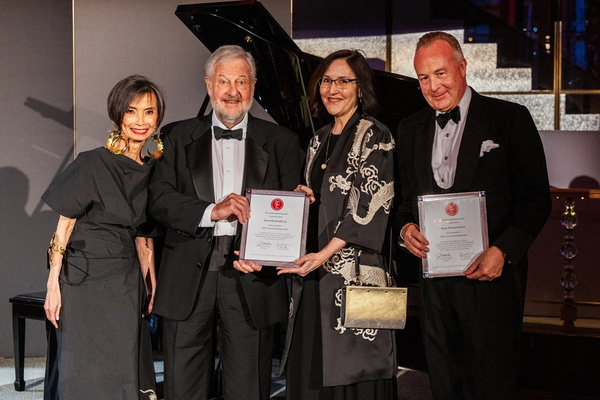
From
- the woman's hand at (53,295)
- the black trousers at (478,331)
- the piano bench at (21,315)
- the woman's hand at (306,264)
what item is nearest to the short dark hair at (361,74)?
the woman's hand at (306,264)

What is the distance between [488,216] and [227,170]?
1.02 m

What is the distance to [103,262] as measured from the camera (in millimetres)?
2832

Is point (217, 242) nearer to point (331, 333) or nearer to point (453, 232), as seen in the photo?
point (331, 333)

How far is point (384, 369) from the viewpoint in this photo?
263 centimetres

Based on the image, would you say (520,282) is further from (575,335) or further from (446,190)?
(575,335)

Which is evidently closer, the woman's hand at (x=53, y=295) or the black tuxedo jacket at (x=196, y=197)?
the black tuxedo jacket at (x=196, y=197)

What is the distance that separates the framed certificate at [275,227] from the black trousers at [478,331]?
0.52 meters

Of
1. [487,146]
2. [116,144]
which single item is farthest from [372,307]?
[116,144]

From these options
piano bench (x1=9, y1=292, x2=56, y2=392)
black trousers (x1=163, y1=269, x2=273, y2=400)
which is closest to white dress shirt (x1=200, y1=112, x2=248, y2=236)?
black trousers (x1=163, y1=269, x2=273, y2=400)

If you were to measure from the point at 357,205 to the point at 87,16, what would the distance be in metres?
3.54

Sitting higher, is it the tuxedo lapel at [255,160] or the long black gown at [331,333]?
the tuxedo lapel at [255,160]

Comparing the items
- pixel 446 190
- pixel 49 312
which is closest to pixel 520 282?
pixel 446 190

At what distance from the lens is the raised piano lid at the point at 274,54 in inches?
136

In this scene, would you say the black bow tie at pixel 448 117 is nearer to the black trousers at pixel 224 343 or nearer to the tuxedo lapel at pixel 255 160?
the tuxedo lapel at pixel 255 160
